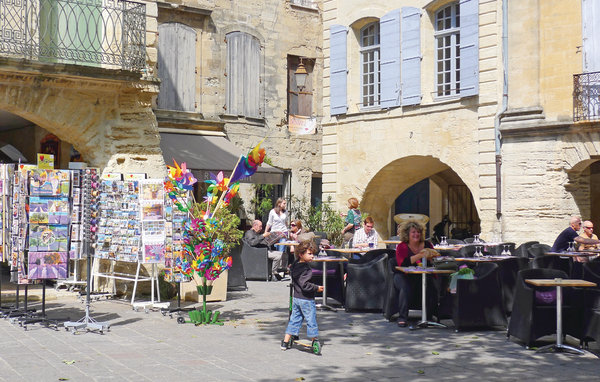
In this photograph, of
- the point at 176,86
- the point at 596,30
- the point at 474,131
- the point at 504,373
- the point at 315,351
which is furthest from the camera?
the point at 176,86

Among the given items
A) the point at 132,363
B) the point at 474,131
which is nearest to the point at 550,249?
the point at 474,131

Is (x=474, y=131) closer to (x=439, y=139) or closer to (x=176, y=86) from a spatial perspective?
(x=439, y=139)

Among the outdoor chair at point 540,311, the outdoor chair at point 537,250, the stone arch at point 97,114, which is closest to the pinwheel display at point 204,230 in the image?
the stone arch at point 97,114

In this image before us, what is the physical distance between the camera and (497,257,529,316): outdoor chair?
1017 centimetres

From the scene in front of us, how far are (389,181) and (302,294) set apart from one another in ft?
35.6

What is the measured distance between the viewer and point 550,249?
12547mm

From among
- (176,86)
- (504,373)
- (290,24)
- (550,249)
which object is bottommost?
(504,373)

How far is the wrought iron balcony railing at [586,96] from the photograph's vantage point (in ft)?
47.1

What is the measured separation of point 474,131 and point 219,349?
950cm

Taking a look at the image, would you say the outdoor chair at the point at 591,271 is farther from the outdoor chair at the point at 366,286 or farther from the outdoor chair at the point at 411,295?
the outdoor chair at the point at 366,286

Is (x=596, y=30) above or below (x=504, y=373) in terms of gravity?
above

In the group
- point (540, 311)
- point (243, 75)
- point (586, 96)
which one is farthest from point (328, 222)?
point (540, 311)

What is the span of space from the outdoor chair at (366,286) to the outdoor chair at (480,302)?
63.3 inches

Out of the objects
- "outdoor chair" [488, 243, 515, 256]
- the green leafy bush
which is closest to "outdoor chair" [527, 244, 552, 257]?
"outdoor chair" [488, 243, 515, 256]
